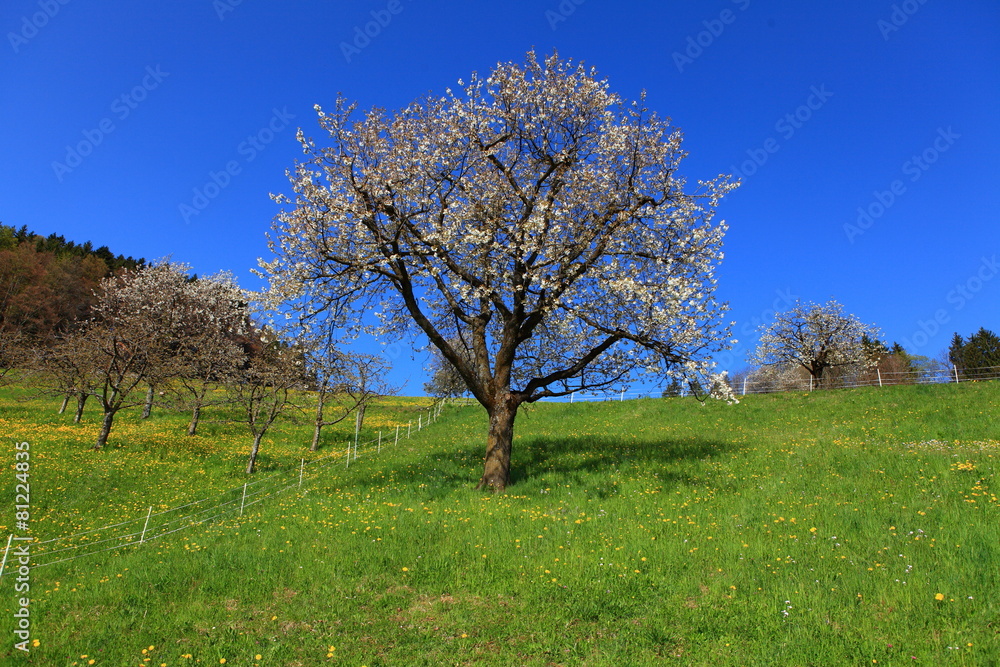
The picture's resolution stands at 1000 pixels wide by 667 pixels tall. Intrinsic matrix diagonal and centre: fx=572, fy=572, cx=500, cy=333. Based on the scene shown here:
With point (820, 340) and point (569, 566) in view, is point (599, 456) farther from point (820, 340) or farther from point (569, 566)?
point (820, 340)

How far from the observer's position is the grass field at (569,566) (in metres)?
8.80

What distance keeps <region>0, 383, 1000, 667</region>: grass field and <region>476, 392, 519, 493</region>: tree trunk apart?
626 millimetres

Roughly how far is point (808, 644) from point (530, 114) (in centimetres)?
1643

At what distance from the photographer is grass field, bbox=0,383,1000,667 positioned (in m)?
8.80

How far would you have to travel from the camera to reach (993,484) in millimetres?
14422

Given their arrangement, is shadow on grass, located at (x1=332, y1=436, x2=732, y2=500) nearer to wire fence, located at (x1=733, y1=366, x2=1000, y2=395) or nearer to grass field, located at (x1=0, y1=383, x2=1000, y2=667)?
grass field, located at (x1=0, y1=383, x2=1000, y2=667)

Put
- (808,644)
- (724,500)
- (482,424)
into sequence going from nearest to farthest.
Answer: (808,644) → (724,500) → (482,424)

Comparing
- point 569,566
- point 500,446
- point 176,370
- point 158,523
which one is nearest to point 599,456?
point 500,446

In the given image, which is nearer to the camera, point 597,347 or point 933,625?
point 933,625

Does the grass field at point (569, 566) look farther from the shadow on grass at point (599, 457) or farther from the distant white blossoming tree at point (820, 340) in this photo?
the distant white blossoming tree at point (820, 340)

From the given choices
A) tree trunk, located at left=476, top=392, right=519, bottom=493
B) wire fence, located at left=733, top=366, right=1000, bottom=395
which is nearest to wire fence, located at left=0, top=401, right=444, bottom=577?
tree trunk, located at left=476, top=392, right=519, bottom=493

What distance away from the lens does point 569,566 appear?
11.5 m

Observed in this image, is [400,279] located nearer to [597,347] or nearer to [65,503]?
[597,347]

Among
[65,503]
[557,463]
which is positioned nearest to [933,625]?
[557,463]
